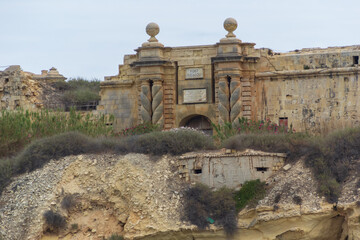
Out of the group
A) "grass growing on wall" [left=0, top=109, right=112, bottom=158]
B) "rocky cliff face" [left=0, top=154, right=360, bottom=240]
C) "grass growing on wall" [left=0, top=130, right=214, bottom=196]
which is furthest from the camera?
"grass growing on wall" [left=0, top=109, right=112, bottom=158]

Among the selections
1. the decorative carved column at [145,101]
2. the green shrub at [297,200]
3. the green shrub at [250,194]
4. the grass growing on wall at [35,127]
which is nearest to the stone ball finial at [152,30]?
the decorative carved column at [145,101]

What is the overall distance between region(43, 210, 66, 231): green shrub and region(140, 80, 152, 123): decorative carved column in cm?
871

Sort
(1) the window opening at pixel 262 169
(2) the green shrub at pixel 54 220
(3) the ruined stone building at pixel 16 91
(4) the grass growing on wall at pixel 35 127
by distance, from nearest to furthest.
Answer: (2) the green shrub at pixel 54 220
(1) the window opening at pixel 262 169
(4) the grass growing on wall at pixel 35 127
(3) the ruined stone building at pixel 16 91

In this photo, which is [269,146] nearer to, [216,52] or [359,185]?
[359,185]

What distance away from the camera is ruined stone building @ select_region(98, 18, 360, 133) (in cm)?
3716

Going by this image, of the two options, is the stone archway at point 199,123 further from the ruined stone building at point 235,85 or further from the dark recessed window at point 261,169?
the dark recessed window at point 261,169

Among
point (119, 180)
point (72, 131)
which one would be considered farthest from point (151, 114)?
point (119, 180)

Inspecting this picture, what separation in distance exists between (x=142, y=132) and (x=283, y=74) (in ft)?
18.5

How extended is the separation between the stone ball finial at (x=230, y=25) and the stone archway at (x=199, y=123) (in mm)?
3323

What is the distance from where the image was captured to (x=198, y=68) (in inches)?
1522

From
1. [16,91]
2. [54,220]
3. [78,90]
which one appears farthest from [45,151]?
[78,90]

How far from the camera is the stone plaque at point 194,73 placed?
38656 mm

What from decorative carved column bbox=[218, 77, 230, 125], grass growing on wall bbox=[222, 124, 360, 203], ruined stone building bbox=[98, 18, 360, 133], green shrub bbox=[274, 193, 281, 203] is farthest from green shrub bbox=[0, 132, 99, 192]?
green shrub bbox=[274, 193, 281, 203]

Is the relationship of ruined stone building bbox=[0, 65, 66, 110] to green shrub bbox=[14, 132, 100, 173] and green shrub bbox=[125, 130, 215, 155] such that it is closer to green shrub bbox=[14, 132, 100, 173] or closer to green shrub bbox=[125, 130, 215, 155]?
green shrub bbox=[14, 132, 100, 173]
